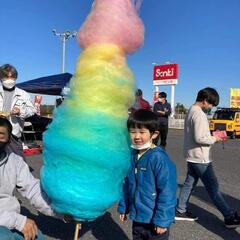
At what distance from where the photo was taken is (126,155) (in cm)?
254

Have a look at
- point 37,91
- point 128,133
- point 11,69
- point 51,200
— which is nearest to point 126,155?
point 128,133

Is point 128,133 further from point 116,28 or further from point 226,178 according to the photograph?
point 226,178

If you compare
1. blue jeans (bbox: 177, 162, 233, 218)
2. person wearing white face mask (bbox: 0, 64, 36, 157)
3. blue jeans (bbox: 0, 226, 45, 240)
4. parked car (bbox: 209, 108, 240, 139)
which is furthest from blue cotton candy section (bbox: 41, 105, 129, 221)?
parked car (bbox: 209, 108, 240, 139)

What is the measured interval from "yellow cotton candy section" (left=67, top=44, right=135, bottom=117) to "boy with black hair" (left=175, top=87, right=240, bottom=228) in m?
1.90

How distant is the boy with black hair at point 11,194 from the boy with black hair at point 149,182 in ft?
1.95

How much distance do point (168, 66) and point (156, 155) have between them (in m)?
36.2

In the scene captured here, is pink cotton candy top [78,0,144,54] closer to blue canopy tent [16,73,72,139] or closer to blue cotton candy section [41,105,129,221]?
blue cotton candy section [41,105,129,221]

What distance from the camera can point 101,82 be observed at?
2.42m

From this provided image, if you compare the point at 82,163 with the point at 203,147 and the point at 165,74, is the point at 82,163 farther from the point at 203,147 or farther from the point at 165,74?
the point at 165,74

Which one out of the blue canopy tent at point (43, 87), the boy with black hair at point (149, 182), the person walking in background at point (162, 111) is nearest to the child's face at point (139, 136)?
the boy with black hair at point (149, 182)

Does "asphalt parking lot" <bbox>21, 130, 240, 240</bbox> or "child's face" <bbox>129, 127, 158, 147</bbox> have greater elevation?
"child's face" <bbox>129, 127, 158, 147</bbox>

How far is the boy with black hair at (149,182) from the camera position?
264cm

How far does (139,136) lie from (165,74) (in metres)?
35.8

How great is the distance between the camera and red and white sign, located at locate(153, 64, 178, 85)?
37250 mm
